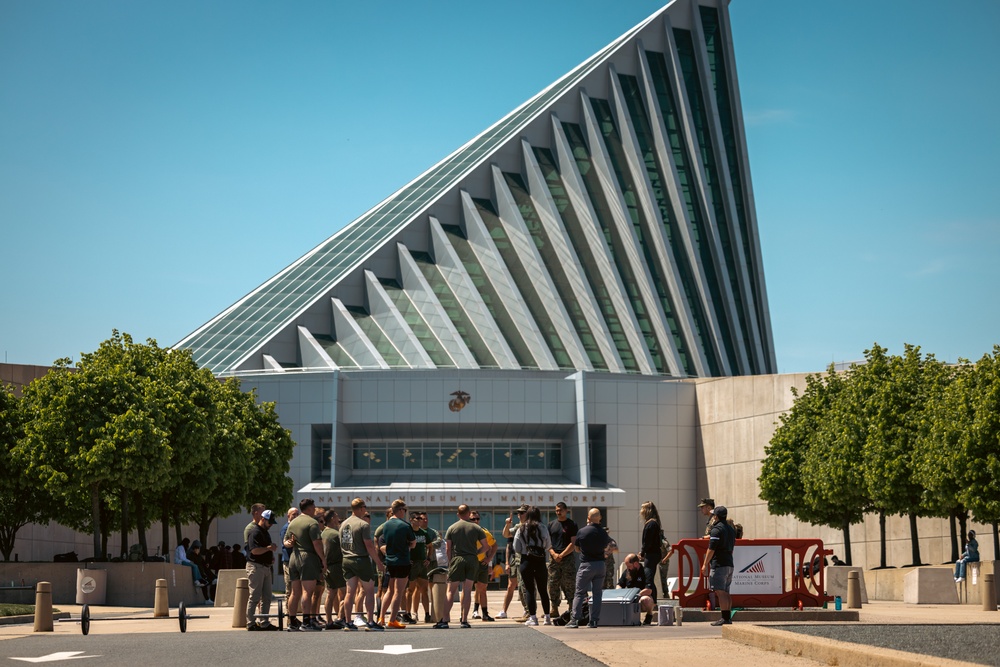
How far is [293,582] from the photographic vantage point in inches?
950

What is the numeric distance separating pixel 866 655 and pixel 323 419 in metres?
51.2

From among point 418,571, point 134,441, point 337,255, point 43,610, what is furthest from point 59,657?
point 337,255

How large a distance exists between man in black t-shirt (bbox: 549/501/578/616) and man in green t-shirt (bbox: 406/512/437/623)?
9.60ft

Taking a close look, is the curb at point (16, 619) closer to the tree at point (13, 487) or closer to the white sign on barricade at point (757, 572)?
the tree at point (13, 487)

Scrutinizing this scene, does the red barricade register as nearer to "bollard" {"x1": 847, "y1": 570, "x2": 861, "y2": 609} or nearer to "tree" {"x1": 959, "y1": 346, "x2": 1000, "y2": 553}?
"bollard" {"x1": 847, "y1": 570, "x2": 861, "y2": 609}

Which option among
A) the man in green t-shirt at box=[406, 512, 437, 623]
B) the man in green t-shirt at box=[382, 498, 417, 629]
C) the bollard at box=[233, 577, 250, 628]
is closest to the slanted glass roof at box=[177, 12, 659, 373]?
the man in green t-shirt at box=[406, 512, 437, 623]

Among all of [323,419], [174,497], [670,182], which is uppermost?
[670,182]

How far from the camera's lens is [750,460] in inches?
2451

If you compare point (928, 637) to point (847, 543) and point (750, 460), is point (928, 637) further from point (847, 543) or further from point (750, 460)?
point (750, 460)

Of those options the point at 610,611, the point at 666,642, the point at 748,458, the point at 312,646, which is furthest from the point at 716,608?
the point at 748,458

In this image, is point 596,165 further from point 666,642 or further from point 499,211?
point 666,642

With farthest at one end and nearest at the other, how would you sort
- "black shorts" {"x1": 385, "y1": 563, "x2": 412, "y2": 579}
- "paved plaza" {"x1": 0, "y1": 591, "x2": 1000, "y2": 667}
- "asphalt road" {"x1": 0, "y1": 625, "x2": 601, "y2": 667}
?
"black shorts" {"x1": 385, "y1": 563, "x2": 412, "y2": 579} < "asphalt road" {"x1": 0, "y1": 625, "x2": 601, "y2": 667} < "paved plaza" {"x1": 0, "y1": 591, "x2": 1000, "y2": 667}

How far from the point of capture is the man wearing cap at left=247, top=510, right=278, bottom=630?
2403cm

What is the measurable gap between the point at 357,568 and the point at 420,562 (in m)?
4.00
